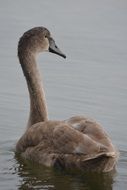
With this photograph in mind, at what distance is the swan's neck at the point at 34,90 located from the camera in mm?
13906

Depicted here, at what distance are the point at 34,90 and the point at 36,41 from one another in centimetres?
81

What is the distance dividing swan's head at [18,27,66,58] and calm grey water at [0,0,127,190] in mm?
1162

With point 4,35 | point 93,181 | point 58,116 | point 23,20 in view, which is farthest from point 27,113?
point 23,20

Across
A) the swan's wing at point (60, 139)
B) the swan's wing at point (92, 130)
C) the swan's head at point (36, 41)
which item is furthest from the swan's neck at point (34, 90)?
the swan's wing at point (92, 130)

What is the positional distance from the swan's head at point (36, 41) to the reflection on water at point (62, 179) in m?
2.81

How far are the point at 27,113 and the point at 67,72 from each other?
226 centimetres

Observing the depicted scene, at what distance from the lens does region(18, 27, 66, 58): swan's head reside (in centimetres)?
1429

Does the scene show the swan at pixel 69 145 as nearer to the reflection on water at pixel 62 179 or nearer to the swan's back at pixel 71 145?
the swan's back at pixel 71 145

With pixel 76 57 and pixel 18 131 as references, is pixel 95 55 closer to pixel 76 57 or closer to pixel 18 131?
pixel 76 57

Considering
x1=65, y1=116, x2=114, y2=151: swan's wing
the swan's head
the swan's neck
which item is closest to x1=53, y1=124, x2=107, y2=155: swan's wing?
x1=65, y1=116, x2=114, y2=151: swan's wing

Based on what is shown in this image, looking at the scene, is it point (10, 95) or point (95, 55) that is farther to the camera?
point (95, 55)

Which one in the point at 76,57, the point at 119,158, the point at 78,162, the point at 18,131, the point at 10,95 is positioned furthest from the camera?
the point at 76,57

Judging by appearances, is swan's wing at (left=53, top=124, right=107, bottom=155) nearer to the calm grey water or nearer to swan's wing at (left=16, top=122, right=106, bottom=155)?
swan's wing at (left=16, top=122, right=106, bottom=155)

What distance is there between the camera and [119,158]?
12.9 m
